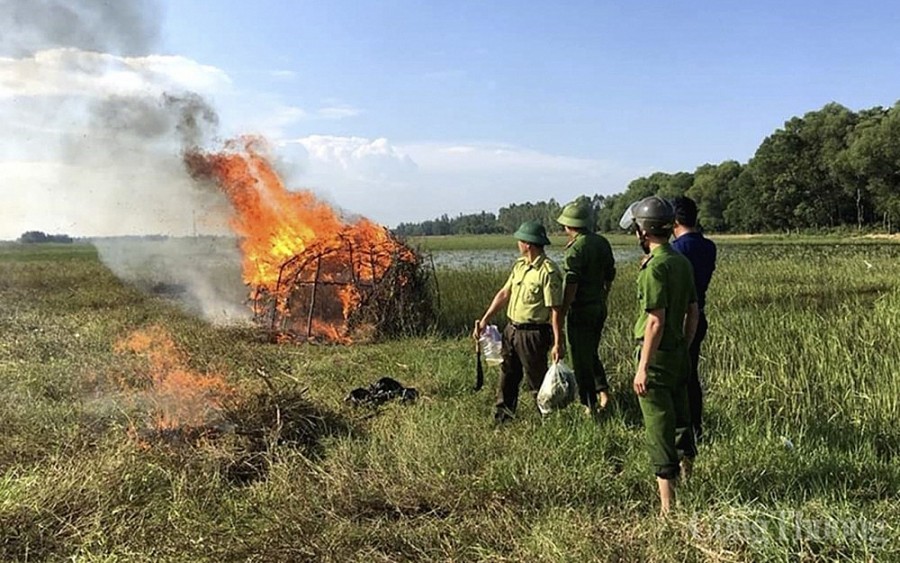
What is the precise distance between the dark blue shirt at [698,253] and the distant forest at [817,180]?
159ft

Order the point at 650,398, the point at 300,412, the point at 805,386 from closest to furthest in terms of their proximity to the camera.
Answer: the point at 650,398
the point at 300,412
the point at 805,386

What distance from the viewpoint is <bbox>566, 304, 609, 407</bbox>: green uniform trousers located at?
6.35 meters

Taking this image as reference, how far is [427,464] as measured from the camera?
4.96 meters

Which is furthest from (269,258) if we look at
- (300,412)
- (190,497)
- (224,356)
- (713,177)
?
(713,177)

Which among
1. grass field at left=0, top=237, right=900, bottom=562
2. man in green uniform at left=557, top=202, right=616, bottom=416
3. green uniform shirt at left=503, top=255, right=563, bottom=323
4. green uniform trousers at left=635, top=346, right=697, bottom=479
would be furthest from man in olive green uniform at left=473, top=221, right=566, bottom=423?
green uniform trousers at left=635, top=346, right=697, bottom=479

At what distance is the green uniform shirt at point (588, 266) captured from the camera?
6.11 meters

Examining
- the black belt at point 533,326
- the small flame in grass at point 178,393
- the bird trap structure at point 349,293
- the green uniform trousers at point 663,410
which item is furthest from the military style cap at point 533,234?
the bird trap structure at point 349,293

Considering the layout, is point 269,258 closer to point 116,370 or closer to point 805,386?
point 116,370

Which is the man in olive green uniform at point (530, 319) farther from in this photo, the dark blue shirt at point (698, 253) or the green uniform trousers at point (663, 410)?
the green uniform trousers at point (663, 410)

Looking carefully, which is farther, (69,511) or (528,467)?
(528,467)

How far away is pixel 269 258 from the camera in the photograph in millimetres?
13820

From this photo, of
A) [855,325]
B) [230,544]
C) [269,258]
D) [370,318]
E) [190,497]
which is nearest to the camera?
[230,544]

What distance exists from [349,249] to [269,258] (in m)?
1.87

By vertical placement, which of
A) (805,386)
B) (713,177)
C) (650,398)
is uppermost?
(713,177)
